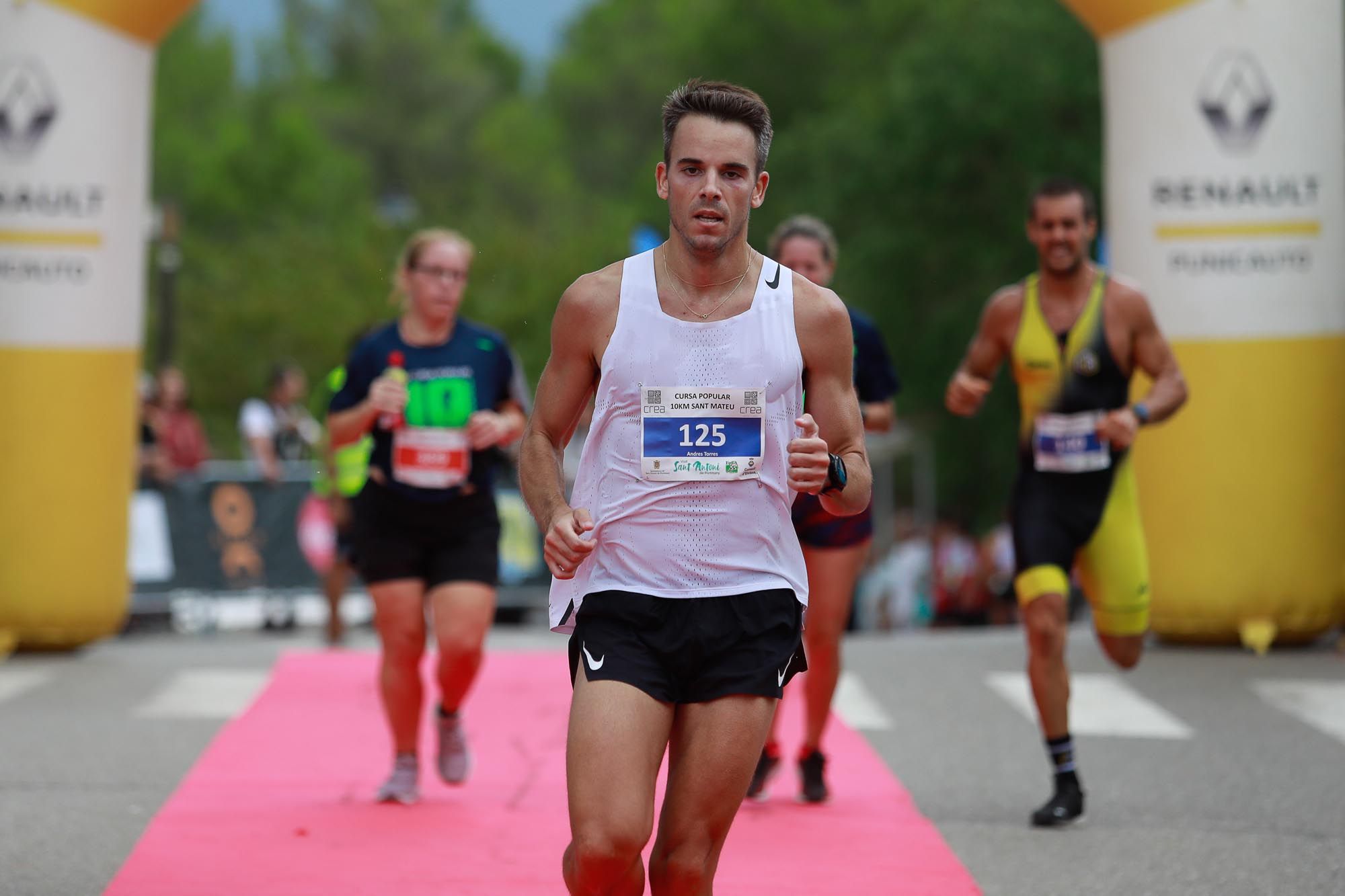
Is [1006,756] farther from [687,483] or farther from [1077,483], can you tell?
[687,483]

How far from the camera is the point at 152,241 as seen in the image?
1986 inches

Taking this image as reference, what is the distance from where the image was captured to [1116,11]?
506 inches

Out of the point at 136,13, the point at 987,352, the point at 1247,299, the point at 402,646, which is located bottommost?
the point at 402,646

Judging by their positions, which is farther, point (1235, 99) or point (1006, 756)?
point (1235, 99)

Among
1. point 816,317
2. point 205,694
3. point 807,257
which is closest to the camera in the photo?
point 816,317

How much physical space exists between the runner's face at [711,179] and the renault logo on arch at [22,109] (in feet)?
29.8

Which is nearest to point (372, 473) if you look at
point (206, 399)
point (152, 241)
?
point (206, 399)

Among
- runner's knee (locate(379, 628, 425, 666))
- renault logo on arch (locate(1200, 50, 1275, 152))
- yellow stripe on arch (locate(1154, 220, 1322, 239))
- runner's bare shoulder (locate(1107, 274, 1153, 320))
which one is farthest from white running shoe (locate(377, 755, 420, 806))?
renault logo on arch (locate(1200, 50, 1275, 152))

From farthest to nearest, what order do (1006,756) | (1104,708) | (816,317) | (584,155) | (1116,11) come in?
(584,155)
(1116,11)
(1104,708)
(1006,756)
(816,317)

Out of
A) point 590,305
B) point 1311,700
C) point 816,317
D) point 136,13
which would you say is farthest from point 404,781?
point 136,13

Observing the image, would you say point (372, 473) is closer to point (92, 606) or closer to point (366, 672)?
point (366, 672)

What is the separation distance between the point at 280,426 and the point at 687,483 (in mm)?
14578

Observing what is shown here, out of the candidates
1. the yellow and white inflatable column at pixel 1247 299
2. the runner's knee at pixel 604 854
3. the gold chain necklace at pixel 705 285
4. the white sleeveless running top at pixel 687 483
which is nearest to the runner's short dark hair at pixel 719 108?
the gold chain necklace at pixel 705 285

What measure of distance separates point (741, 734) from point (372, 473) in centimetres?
356
